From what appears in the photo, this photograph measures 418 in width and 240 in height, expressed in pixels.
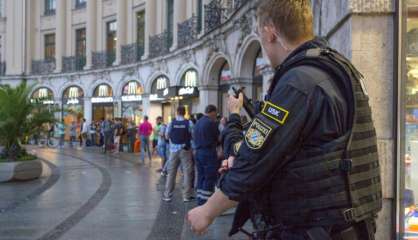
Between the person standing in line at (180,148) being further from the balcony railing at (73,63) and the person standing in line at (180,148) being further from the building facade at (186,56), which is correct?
the balcony railing at (73,63)

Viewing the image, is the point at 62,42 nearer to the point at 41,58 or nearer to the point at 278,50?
the point at 41,58

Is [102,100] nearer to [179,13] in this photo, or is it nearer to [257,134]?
[179,13]

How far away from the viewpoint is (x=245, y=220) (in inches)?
93.2

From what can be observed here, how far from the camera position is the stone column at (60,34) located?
40000 mm

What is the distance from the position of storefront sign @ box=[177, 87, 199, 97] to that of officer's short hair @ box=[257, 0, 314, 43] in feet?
68.8

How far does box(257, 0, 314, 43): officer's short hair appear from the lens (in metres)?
2.05

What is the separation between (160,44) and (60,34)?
1373 cm

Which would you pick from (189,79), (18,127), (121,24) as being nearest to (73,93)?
(121,24)

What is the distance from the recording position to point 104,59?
3653 centimetres

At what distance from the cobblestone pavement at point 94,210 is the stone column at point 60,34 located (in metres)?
26.6

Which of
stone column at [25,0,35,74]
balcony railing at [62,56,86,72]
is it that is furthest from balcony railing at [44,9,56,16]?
balcony railing at [62,56,86,72]

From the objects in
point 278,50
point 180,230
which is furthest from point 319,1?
point 278,50

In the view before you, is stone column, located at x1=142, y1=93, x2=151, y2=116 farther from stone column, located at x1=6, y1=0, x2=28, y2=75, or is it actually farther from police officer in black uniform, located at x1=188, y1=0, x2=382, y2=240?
police officer in black uniform, located at x1=188, y1=0, x2=382, y2=240

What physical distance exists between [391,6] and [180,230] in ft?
13.9
